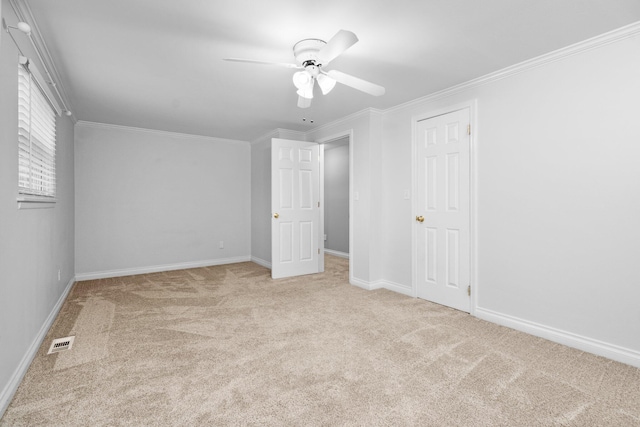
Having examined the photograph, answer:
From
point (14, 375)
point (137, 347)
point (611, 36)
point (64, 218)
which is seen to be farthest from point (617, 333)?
point (64, 218)

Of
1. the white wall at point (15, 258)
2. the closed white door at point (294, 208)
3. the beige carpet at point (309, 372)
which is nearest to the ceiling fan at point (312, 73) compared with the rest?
the white wall at point (15, 258)

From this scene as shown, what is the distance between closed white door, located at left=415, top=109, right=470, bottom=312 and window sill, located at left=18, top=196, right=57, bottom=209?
11.2 ft

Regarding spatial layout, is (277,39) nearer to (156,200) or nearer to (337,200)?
(156,200)

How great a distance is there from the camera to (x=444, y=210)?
3281mm

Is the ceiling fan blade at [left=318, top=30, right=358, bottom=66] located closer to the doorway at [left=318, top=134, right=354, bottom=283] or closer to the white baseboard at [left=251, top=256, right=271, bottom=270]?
the white baseboard at [left=251, top=256, right=271, bottom=270]

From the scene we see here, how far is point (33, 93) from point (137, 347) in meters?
2.02

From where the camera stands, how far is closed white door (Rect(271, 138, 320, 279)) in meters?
4.51

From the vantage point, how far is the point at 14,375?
→ 5.87ft

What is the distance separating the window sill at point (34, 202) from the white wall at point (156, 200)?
6.33ft

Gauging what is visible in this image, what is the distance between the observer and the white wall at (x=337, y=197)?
642 centimetres

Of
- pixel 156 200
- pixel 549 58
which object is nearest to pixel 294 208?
pixel 156 200

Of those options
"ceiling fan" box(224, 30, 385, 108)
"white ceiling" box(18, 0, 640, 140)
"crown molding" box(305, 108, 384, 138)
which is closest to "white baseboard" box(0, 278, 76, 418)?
"white ceiling" box(18, 0, 640, 140)

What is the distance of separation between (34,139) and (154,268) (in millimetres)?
2999

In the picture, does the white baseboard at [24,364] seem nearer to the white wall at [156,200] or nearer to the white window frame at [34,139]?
the white window frame at [34,139]
